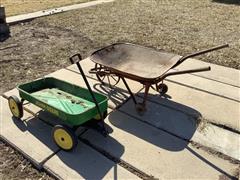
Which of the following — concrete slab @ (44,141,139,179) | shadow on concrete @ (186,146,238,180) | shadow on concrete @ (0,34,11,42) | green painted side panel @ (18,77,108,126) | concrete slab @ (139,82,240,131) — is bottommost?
shadow on concrete @ (0,34,11,42)

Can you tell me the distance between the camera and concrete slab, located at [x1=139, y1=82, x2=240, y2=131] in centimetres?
418

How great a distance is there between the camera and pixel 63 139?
3.50 m

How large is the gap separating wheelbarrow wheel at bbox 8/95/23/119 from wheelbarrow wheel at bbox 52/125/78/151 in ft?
2.56

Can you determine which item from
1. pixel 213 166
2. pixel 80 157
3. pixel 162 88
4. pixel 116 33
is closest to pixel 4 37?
pixel 116 33

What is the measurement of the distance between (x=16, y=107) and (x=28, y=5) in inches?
326

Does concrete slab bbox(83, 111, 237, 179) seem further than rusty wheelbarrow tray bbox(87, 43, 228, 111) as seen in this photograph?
No

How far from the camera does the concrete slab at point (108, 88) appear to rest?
15.2 feet

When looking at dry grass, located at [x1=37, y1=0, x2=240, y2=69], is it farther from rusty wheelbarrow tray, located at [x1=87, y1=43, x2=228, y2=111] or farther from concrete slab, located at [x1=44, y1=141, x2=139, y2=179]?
concrete slab, located at [x1=44, y1=141, x2=139, y2=179]

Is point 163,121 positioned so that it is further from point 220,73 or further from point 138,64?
point 220,73

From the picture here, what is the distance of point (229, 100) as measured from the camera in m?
4.62

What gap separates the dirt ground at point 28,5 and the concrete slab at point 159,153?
7531 mm

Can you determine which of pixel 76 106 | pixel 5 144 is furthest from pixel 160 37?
pixel 5 144

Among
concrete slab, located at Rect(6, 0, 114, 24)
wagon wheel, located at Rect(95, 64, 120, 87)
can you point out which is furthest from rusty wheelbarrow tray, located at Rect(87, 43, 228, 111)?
concrete slab, located at Rect(6, 0, 114, 24)

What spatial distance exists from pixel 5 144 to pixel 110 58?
2.04 meters
